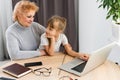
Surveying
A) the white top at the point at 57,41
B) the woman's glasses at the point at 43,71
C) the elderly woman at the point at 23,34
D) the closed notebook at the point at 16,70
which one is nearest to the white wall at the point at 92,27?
the white top at the point at 57,41

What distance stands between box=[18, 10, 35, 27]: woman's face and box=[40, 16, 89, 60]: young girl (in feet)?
0.59

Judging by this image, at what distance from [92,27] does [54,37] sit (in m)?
1.18

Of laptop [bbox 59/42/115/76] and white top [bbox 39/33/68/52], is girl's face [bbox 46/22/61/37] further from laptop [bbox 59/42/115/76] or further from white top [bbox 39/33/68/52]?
laptop [bbox 59/42/115/76]

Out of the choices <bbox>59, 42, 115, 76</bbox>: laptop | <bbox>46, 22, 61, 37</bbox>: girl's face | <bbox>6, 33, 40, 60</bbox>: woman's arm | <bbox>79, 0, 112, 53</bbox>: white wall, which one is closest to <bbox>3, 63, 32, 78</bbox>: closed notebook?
<bbox>6, 33, 40, 60</bbox>: woman's arm

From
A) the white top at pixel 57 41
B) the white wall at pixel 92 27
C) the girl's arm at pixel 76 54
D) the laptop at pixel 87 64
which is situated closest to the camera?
the laptop at pixel 87 64

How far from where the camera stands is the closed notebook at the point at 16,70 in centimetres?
171

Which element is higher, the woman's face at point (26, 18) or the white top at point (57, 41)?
the woman's face at point (26, 18)

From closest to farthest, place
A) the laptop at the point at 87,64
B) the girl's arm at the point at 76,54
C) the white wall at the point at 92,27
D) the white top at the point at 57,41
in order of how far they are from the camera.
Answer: the laptop at the point at 87,64 → the girl's arm at the point at 76,54 → the white top at the point at 57,41 → the white wall at the point at 92,27

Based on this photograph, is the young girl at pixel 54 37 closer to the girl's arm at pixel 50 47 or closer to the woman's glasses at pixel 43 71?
the girl's arm at pixel 50 47

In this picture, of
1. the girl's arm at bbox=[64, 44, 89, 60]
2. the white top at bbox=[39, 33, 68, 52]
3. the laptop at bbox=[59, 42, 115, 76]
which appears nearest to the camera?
the laptop at bbox=[59, 42, 115, 76]

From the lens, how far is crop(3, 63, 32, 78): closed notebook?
5.62 feet

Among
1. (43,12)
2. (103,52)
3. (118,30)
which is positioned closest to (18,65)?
(103,52)

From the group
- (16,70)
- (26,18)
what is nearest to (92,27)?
(26,18)

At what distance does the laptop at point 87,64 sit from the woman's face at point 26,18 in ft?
1.86
